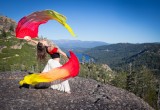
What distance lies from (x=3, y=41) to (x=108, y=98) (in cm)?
18506

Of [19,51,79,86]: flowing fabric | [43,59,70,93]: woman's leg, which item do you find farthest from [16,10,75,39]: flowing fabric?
[19,51,79,86]: flowing fabric

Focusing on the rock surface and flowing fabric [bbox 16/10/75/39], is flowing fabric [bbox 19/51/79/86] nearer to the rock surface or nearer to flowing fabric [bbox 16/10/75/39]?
the rock surface

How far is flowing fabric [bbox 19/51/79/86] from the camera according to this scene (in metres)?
18.0

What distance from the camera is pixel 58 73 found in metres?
18.3

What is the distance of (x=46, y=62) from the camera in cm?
2023

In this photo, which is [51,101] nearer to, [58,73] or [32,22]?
[58,73]

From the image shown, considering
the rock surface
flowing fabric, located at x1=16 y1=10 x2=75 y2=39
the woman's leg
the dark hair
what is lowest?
the rock surface

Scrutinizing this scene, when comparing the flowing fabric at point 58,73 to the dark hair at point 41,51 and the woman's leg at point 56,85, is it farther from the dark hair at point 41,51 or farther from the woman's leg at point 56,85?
the dark hair at point 41,51

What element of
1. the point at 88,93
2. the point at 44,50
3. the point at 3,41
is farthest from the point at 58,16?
the point at 3,41

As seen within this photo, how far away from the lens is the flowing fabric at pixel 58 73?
709 inches

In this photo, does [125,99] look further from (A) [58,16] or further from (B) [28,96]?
(A) [58,16]

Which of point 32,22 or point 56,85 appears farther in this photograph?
point 56,85

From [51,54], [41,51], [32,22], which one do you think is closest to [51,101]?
[51,54]

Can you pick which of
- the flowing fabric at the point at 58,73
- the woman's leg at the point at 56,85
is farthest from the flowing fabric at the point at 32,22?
the flowing fabric at the point at 58,73
